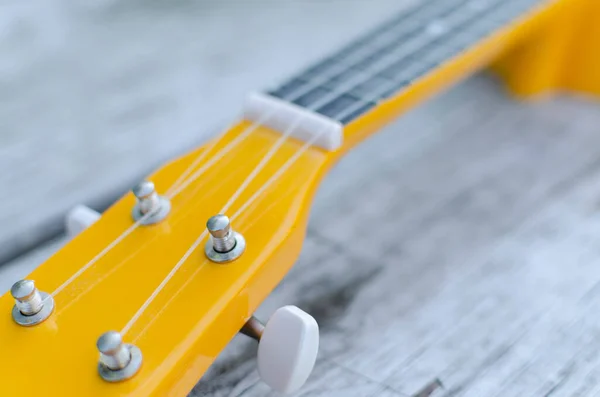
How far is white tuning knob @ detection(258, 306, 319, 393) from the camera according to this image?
0.40 metres

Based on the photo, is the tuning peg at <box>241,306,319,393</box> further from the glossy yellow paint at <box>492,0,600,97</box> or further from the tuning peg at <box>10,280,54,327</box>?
the glossy yellow paint at <box>492,0,600,97</box>

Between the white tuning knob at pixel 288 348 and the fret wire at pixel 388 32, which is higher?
the fret wire at pixel 388 32

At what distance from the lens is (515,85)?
815 millimetres

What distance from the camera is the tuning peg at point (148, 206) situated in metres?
0.45

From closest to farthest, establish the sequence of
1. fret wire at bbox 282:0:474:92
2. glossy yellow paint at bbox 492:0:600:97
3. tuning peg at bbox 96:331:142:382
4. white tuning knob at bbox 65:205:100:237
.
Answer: tuning peg at bbox 96:331:142:382 < white tuning knob at bbox 65:205:100:237 < fret wire at bbox 282:0:474:92 < glossy yellow paint at bbox 492:0:600:97

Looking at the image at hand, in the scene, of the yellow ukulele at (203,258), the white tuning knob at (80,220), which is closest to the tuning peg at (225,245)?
the yellow ukulele at (203,258)

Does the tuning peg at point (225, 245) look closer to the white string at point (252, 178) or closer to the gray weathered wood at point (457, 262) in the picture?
the white string at point (252, 178)

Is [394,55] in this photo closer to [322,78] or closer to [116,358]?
[322,78]

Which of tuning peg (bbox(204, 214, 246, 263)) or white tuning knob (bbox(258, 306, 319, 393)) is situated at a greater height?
tuning peg (bbox(204, 214, 246, 263))

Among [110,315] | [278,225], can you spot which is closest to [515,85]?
[278,225]

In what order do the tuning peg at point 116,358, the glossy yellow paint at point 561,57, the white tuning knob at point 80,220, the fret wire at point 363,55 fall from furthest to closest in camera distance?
1. the glossy yellow paint at point 561,57
2. the fret wire at point 363,55
3. the white tuning knob at point 80,220
4. the tuning peg at point 116,358

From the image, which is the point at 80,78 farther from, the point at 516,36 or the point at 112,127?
the point at 516,36

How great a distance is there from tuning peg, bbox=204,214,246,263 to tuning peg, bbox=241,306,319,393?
5 centimetres

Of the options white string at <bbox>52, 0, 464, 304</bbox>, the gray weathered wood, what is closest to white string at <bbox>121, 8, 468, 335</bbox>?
white string at <bbox>52, 0, 464, 304</bbox>
